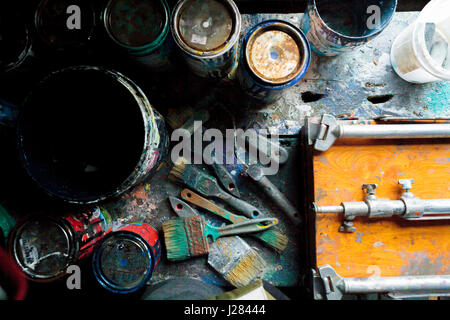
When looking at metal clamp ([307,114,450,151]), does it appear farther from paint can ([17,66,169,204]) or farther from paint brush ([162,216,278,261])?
paint can ([17,66,169,204])

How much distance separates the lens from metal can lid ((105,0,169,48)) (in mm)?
1129

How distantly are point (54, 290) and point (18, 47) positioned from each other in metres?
1.12

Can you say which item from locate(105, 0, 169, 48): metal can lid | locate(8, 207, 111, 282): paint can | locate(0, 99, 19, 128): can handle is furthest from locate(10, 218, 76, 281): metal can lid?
locate(105, 0, 169, 48): metal can lid

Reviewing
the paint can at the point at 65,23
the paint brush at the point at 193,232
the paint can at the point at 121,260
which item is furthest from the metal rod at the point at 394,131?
the paint can at the point at 65,23

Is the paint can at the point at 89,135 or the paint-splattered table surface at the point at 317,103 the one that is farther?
the paint-splattered table surface at the point at 317,103

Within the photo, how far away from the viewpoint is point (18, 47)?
46.8 inches

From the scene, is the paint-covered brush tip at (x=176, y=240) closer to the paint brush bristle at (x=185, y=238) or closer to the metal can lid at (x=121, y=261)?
the paint brush bristle at (x=185, y=238)

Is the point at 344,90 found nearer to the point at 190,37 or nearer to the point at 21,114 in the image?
the point at 190,37

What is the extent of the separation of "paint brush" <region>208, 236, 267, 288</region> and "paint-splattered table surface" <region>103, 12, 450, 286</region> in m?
0.07

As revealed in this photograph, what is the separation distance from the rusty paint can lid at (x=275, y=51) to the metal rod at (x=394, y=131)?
334 millimetres

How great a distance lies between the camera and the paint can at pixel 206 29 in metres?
1.04

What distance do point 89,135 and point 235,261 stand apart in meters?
0.92

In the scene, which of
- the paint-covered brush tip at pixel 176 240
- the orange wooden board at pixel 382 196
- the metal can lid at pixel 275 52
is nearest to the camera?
the metal can lid at pixel 275 52

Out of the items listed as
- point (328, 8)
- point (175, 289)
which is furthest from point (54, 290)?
point (328, 8)
